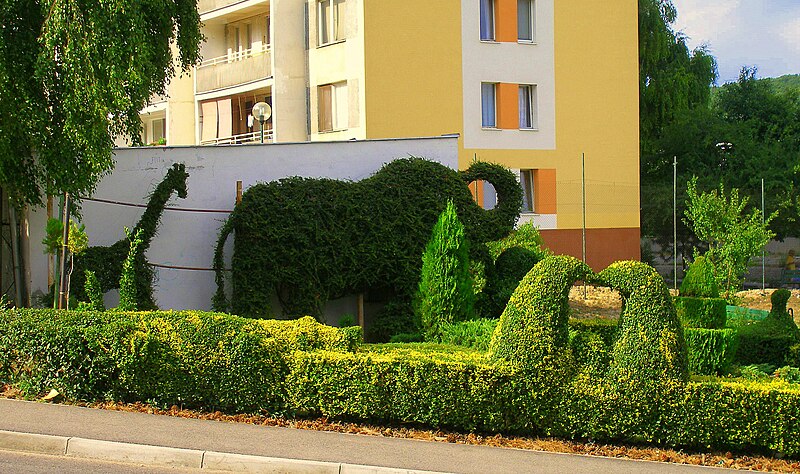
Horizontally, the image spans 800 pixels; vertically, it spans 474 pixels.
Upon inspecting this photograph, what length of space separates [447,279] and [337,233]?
80.7 inches

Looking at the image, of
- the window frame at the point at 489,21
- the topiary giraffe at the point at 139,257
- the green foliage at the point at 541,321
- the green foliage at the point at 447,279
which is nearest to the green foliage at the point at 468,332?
the green foliage at the point at 447,279

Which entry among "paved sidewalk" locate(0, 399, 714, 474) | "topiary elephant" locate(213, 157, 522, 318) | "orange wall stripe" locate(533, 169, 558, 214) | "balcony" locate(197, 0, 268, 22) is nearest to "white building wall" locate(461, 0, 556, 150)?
"orange wall stripe" locate(533, 169, 558, 214)

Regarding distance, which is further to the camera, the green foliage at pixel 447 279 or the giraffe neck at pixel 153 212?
the green foliage at pixel 447 279

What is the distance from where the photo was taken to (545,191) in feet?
100

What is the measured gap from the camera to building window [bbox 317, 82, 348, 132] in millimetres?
28828

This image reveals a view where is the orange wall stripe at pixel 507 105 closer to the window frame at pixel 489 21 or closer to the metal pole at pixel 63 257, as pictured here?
the window frame at pixel 489 21

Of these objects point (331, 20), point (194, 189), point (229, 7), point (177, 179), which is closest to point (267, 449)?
point (177, 179)

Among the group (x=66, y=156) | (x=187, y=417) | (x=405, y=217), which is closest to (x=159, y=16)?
(x=66, y=156)

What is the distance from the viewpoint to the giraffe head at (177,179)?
16.3m

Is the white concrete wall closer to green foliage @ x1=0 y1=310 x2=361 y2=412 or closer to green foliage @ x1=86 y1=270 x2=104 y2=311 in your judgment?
green foliage @ x1=86 y1=270 x2=104 y2=311

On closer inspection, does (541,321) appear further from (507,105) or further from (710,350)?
(507,105)

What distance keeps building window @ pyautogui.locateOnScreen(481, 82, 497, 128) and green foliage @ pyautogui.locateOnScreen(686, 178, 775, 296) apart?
8673 millimetres

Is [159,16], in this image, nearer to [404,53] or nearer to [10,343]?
[10,343]

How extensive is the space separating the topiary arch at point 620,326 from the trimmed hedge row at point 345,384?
0.14 m
